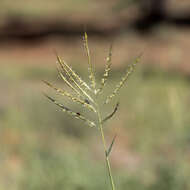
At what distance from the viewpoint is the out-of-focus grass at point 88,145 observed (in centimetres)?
336

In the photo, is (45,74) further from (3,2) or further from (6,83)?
(3,2)

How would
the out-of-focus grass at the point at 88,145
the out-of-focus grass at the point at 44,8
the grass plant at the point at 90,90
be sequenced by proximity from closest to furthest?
the grass plant at the point at 90,90, the out-of-focus grass at the point at 88,145, the out-of-focus grass at the point at 44,8

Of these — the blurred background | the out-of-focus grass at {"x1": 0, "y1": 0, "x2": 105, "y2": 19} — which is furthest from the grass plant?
the out-of-focus grass at {"x1": 0, "y1": 0, "x2": 105, "y2": 19}

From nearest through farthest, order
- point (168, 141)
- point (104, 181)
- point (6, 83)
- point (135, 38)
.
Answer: point (104, 181) < point (168, 141) < point (6, 83) < point (135, 38)

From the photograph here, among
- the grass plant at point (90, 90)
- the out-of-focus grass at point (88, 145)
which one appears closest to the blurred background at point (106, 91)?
→ the out-of-focus grass at point (88, 145)

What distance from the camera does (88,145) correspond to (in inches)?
197

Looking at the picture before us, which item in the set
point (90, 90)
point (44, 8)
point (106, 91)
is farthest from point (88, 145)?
point (44, 8)

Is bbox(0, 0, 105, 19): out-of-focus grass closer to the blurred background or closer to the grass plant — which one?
the blurred background

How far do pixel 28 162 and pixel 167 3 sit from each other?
1115 centimetres

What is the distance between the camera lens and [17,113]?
15.0 ft

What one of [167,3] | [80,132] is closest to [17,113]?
[80,132]

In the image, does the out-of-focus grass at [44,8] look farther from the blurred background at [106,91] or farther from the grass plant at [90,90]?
the grass plant at [90,90]

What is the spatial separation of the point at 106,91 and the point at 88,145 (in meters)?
3.12

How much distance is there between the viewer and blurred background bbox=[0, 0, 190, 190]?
3477mm
